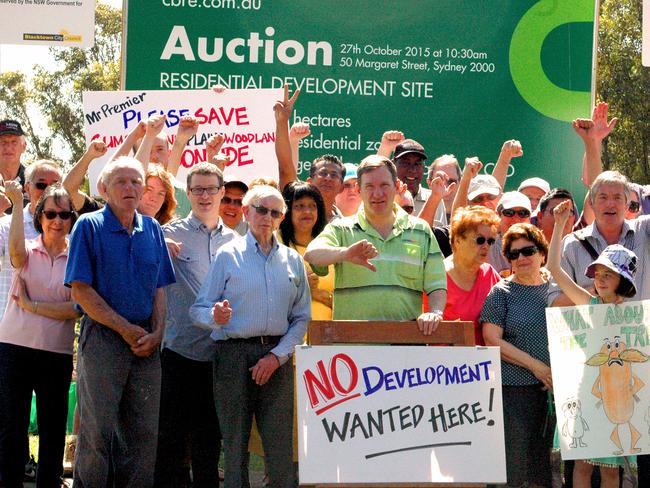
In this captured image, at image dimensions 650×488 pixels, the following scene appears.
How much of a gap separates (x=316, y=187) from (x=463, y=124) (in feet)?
12.3

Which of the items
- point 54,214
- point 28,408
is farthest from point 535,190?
point 28,408

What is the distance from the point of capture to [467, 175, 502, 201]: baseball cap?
27.7 ft

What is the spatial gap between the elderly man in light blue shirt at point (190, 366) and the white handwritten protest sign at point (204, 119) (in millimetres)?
2321

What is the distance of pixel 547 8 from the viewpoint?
11008 millimetres

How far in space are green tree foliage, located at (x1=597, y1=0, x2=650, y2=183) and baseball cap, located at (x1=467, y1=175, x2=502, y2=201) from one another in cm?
1967

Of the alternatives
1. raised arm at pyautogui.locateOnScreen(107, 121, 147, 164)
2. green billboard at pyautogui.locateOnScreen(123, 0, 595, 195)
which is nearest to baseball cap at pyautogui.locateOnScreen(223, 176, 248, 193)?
raised arm at pyautogui.locateOnScreen(107, 121, 147, 164)

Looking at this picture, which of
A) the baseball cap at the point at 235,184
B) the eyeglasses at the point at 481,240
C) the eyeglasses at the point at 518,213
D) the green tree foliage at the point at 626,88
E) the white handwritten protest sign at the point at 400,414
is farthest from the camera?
the green tree foliage at the point at 626,88

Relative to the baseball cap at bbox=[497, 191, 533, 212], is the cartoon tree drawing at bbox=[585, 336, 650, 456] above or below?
below

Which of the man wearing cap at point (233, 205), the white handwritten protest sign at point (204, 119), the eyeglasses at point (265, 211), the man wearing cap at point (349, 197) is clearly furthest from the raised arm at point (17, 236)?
the white handwritten protest sign at point (204, 119)

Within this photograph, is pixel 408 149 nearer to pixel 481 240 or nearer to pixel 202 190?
pixel 481 240

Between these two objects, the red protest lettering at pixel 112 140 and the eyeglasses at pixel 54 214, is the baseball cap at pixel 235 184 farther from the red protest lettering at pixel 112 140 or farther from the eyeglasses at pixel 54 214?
the red protest lettering at pixel 112 140

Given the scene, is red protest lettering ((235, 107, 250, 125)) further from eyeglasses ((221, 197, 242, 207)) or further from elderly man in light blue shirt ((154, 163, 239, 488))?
elderly man in light blue shirt ((154, 163, 239, 488))

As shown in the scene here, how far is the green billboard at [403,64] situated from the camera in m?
10.7

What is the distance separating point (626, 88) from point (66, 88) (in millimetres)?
15627
